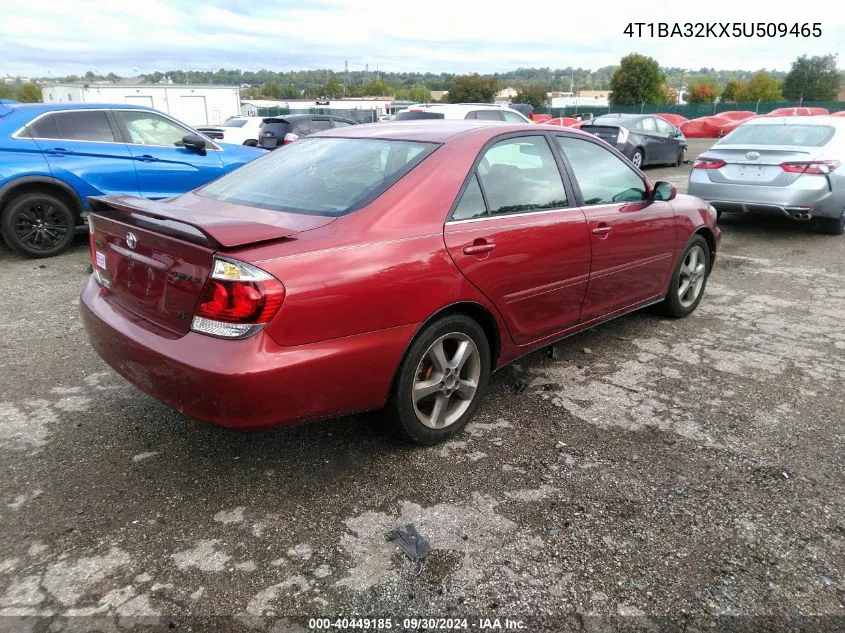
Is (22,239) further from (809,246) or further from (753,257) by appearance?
(809,246)

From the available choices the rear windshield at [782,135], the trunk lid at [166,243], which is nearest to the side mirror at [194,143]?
the trunk lid at [166,243]

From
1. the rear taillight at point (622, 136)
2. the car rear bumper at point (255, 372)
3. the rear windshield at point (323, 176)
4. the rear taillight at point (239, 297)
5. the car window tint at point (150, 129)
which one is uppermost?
the car window tint at point (150, 129)

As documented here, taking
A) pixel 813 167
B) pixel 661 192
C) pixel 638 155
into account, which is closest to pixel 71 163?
pixel 661 192

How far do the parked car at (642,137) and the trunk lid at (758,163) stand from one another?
22.7 ft

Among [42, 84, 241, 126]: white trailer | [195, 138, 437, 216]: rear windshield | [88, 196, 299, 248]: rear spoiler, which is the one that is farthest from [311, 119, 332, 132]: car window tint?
[42, 84, 241, 126]: white trailer

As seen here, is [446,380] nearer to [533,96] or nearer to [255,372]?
[255,372]

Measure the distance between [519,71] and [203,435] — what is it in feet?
530

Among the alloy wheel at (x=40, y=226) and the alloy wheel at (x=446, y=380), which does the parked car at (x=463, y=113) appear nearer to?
the alloy wheel at (x=40, y=226)

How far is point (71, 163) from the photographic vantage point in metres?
6.97

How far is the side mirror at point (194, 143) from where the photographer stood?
7574 mm

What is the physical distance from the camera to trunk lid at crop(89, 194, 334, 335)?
2.54m

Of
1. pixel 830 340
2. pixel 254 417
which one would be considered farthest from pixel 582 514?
pixel 830 340

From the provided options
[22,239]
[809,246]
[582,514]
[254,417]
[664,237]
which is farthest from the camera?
[809,246]

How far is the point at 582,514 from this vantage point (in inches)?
108
